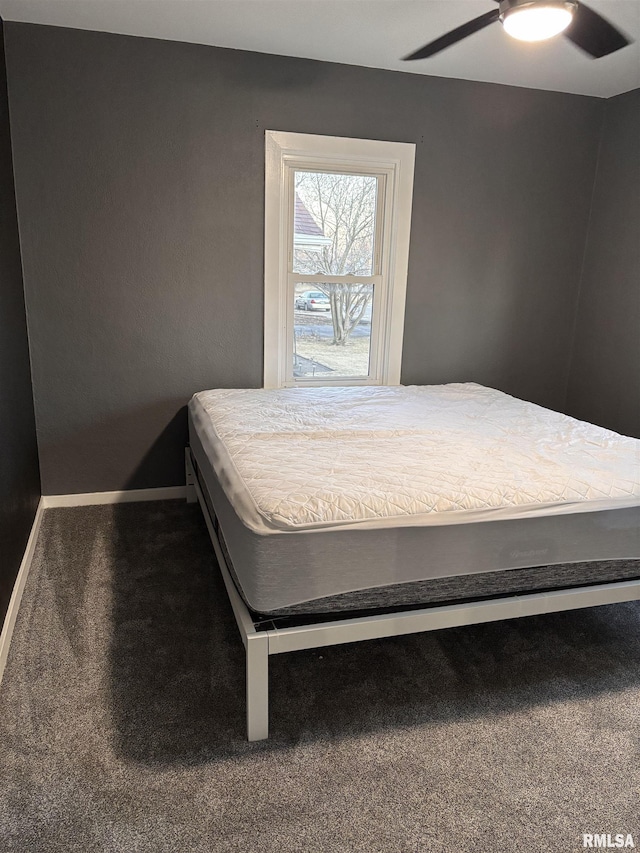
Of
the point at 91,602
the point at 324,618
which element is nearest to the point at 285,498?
the point at 324,618

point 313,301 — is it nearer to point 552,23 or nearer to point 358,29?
point 358,29

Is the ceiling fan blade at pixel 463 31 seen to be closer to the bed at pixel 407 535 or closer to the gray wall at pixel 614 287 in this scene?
the bed at pixel 407 535

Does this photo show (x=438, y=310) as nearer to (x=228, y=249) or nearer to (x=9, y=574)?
(x=228, y=249)

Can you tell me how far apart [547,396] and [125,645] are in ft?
10.2

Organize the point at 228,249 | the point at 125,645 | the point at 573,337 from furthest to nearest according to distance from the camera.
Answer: the point at 573,337 < the point at 228,249 < the point at 125,645

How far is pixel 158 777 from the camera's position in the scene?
152 cm

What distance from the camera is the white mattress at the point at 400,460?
5.42ft

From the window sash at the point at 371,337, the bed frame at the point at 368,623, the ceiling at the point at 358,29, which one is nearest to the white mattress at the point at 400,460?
the bed frame at the point at 368,623

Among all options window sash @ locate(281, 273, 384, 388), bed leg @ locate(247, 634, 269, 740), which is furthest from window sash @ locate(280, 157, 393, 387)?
bed leg @ locate(247, 634, 269, 740)

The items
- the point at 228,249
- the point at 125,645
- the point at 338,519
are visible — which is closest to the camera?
the point at 338,519

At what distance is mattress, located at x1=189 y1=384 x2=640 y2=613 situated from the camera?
1580 mm

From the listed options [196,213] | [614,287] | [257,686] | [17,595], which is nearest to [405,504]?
[257,686]

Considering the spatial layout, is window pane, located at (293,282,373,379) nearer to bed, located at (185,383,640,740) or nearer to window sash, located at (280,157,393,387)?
window sash, located at (280,157,393,387)

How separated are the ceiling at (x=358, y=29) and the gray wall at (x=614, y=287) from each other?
14.9 inches
